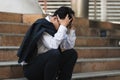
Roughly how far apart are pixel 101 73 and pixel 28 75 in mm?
1482

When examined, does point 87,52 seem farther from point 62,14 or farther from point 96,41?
point 62,14

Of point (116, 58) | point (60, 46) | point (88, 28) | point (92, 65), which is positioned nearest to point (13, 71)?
point (60, 46)

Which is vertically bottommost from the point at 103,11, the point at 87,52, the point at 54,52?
the point at 103,11

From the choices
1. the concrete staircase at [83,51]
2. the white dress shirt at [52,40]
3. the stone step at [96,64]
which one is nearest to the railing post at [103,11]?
the concrete staircase at [83,51]

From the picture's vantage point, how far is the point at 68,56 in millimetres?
4484

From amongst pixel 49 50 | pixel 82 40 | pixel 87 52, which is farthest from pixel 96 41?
pixel 49 50

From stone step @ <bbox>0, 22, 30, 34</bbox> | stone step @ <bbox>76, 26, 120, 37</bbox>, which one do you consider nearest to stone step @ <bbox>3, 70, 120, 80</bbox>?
stone step @ <bbox>0, 22, 30, 34</bbox>

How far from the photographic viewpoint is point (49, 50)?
427 cm

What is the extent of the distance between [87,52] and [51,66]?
1.92m

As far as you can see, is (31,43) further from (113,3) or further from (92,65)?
(113,3)

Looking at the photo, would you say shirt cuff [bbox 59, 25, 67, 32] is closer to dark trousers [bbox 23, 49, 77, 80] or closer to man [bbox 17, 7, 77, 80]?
man [bbox 17, 7, 77, 80]

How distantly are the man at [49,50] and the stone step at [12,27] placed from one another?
1.55m

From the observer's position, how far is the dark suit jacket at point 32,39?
14.0 ft

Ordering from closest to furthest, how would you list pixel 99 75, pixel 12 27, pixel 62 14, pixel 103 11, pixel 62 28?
pixel 62 28
pixel 62 14
pixel 99 75
pixel 12 27
pixel 103 11
